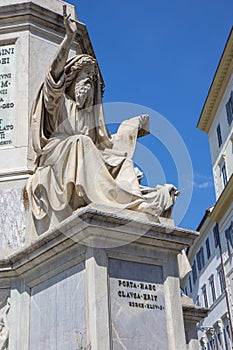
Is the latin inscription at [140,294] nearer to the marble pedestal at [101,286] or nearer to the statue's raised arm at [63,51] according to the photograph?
the marble pedestal at [101,286]

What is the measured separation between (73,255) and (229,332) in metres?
35.0

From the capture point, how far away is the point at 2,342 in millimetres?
7023

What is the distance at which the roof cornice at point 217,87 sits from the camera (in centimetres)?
3866

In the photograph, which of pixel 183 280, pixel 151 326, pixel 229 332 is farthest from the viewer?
pixel 229 332

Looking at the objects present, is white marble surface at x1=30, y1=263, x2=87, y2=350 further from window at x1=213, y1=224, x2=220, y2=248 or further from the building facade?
window at x1=213, y1=224, x2=220, y2=248

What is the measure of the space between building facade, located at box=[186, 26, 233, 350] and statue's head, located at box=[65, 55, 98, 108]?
97.7 feet

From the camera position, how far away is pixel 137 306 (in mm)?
6473

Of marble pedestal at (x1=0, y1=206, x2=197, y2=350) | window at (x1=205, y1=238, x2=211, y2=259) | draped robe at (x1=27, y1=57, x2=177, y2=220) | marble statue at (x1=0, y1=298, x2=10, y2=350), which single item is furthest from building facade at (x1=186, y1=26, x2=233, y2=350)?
marble pedestal at (x1=0, y1=206, x2=197, y2=350)

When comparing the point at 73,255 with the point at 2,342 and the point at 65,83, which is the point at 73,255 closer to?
the point at 2,342

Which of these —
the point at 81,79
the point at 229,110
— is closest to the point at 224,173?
the point at 229,110

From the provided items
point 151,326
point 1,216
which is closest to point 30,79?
point 1,216

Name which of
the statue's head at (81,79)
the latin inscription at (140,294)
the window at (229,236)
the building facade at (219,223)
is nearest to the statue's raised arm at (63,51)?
the statue's head at (81,79)

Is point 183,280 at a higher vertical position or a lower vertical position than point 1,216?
lower

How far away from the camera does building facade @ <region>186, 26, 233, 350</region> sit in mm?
39188
